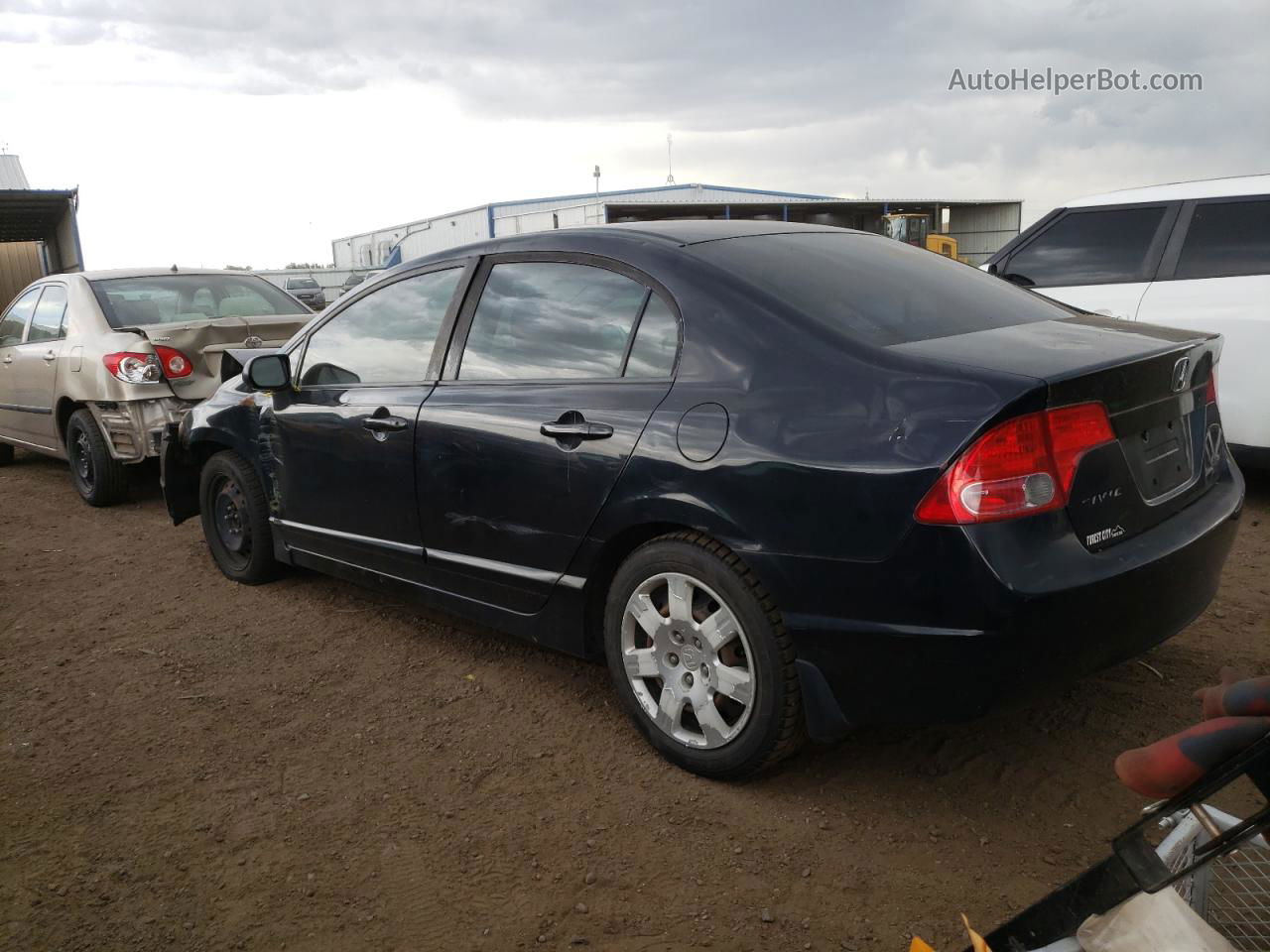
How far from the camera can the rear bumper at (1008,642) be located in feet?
7.75

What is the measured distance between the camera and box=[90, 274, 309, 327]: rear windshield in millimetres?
7270

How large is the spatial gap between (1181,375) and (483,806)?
2.28 m

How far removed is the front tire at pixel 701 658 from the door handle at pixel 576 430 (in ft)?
1.19

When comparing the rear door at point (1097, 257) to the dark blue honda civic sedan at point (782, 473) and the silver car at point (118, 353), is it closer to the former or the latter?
the dark blue honda civic sedan at point (782, 473)

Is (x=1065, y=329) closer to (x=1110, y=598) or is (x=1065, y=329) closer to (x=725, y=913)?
(x=1110, y=598)

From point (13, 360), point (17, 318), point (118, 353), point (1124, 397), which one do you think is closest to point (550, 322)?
point (1124, 397)

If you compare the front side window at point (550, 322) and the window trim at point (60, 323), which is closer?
the front side window at point (550, 322)

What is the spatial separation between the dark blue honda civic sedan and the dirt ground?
0.31m

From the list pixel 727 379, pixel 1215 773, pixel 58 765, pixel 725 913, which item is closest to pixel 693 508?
pixel 727 379

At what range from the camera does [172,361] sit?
671 centimetres

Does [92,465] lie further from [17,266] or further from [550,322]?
[17,266]

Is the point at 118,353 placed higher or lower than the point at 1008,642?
higher

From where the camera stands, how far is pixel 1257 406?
17.9 feet

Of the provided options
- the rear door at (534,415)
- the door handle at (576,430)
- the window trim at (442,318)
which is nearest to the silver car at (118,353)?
the window trim at (442,318)
